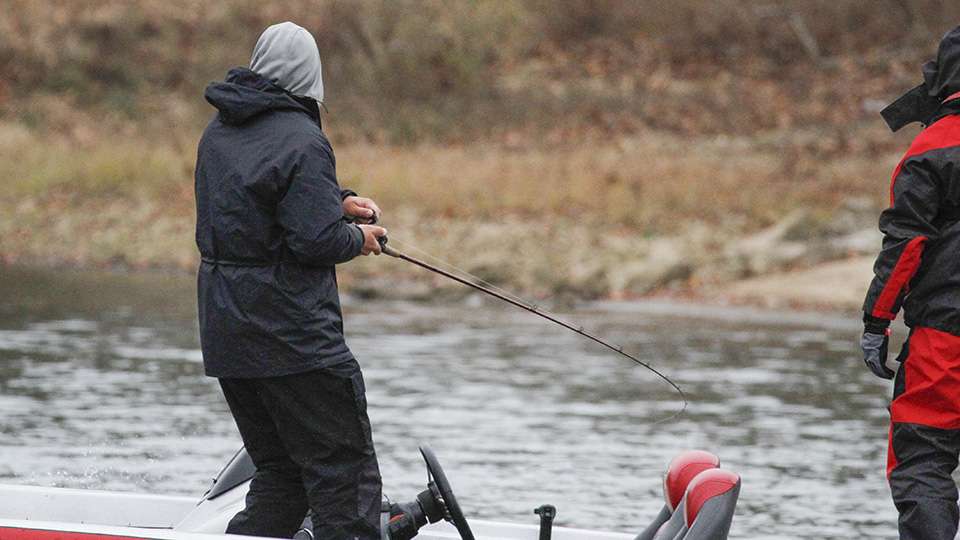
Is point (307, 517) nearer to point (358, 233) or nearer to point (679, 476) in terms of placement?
point (358, 233)

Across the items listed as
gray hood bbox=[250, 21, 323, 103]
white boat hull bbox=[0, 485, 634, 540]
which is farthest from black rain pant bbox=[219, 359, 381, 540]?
gray hood bbox=[250, 21, 323, 103]

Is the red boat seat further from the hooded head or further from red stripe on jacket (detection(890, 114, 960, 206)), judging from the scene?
the hooded head

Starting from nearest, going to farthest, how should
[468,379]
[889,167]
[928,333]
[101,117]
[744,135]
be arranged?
[928,333] < [468,379] < [889,167] < [744,135] < [101,117]

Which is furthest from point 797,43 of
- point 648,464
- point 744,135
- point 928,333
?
point 928,333

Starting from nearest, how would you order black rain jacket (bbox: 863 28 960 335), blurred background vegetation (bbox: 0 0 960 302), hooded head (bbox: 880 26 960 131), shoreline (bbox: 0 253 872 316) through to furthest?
black rain jacket (bbox: 863 28 960 335)
hooded head (bbox: 880 26 960 131)
shoreline (bbox: 0 253 872 316)
blurred background vegetation (bbox: 0 0 960 302)

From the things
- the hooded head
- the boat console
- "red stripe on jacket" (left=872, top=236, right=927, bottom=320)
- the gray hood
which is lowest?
the boat console

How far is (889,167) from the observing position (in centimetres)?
3027

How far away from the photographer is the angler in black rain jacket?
208 inches

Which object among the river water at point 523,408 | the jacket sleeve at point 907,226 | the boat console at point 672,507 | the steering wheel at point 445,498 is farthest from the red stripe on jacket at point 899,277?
the river water at point 523,408

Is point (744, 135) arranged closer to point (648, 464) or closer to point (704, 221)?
point (704, 221)

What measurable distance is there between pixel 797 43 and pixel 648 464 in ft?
106

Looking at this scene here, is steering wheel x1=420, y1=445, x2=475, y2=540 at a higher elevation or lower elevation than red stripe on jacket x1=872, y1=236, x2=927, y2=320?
lower

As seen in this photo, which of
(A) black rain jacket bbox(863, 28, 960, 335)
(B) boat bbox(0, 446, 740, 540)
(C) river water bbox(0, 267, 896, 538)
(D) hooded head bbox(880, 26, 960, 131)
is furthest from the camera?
(C) river water bbox(0, 267, 896, 538)

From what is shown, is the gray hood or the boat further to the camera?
the gray hood
